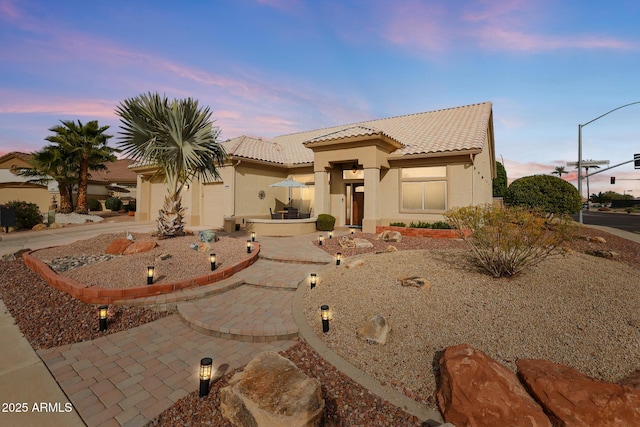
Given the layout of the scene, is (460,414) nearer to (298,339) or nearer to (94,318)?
(298,339)

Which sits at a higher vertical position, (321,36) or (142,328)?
(321,36)

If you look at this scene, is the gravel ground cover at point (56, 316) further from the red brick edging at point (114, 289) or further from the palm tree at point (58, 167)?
the palm tree at point (58, 167)

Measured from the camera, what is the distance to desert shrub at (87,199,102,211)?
2992cm

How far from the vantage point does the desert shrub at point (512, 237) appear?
545 cm

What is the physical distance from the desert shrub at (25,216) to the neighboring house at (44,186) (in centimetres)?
880

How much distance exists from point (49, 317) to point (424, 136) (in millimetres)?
16765

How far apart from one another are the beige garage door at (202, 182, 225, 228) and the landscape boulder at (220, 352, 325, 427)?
49.5 ft

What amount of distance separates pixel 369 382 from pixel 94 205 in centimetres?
3795

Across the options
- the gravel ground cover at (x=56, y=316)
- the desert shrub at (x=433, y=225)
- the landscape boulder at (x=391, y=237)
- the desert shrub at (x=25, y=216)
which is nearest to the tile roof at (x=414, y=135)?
the desert shrub at (x=433, y=225)

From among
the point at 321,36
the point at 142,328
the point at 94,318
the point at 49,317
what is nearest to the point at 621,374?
the point at 142,328

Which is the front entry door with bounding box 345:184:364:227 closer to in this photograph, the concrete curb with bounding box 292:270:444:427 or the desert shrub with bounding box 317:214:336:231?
the desert shrub with bounding box 317:214:336:231

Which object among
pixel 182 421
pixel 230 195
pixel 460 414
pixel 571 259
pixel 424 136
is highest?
pixel 424 136

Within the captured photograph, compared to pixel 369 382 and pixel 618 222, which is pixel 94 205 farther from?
pixel 618 222

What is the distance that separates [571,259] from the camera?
728 centimetres
